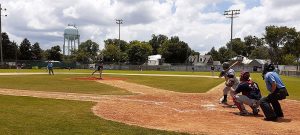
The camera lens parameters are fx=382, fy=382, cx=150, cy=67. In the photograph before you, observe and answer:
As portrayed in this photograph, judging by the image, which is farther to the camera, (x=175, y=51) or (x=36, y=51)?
(x=175, y=51)

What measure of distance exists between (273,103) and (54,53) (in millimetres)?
138149

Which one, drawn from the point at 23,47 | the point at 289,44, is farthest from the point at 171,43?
the point at 23,47

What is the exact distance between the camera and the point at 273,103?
11.9m

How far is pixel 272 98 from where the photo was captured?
1168 centimetres

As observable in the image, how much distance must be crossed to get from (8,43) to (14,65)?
106 ft

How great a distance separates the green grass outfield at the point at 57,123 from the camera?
8.61m

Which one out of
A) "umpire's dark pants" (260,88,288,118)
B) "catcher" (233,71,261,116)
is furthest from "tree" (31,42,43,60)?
"umpire's dark pants" (260,88,288,118)

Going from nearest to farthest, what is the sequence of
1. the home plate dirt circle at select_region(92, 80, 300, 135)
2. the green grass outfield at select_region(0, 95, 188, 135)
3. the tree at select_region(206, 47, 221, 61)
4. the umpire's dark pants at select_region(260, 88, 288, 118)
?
the green grass outfield at select_region(0, 95, 188, 135) < the home plate dirt circle at select_region(92, 80, 300, 135) < the umpire's dark pants at select_region(260, 88, 288, 118) < the tree at select_region(206, 47, 221, 61)

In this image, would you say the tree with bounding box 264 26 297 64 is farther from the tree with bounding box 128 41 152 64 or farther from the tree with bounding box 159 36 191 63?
the tree with bounding box 128 41 152 64

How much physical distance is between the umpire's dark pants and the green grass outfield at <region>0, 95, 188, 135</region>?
396cm

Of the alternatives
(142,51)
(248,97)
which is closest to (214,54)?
(142,51)

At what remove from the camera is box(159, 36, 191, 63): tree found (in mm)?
130625

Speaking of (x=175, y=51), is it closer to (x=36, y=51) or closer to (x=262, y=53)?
(x=262, y=53)

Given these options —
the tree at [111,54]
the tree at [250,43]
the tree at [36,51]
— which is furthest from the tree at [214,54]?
the tree at [36,51]
